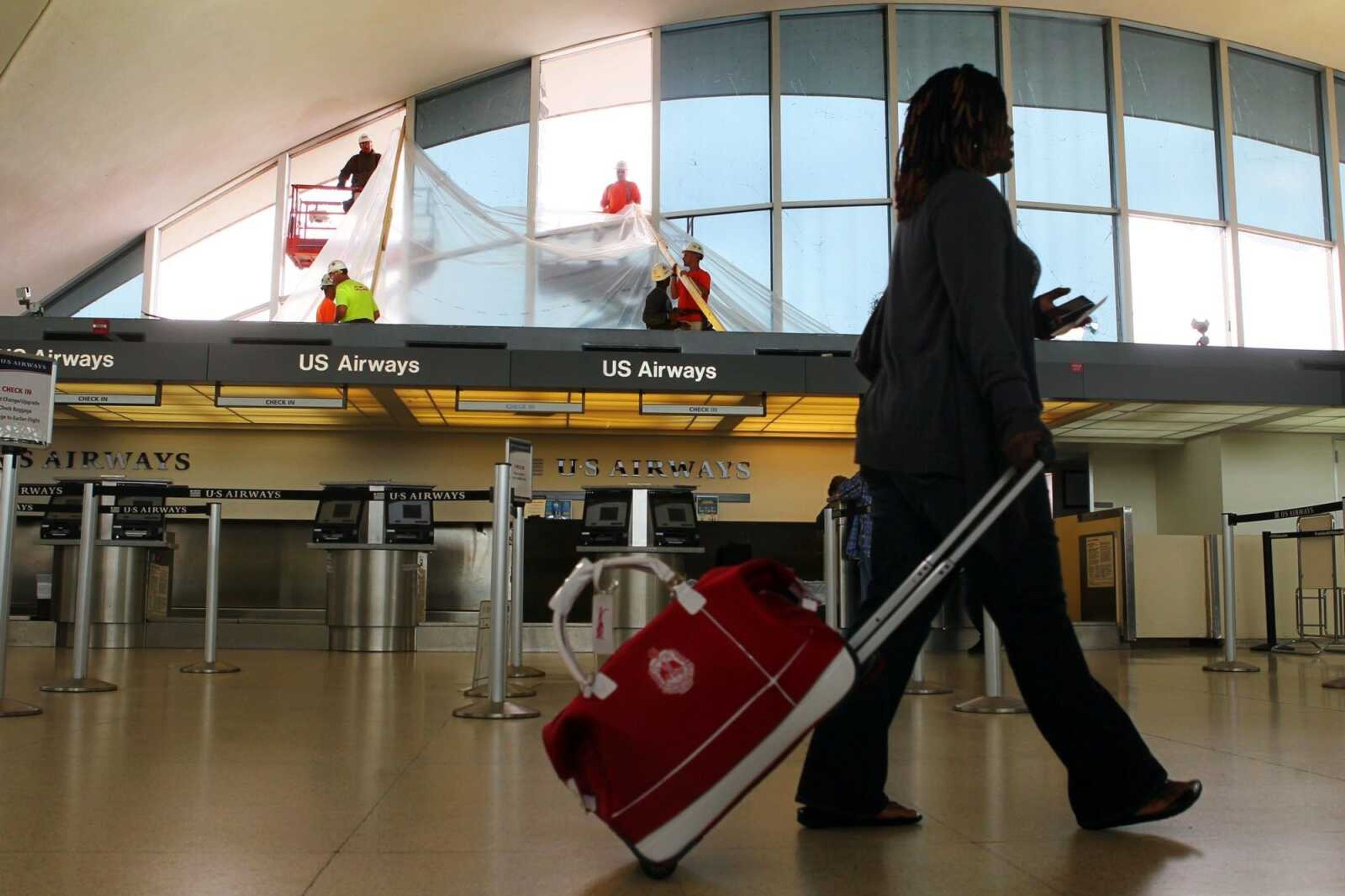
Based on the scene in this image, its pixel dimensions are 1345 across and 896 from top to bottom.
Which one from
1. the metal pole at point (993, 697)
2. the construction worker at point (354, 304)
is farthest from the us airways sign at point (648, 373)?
the metal pole at point (993, 697)

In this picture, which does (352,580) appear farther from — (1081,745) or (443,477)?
(1081,745)

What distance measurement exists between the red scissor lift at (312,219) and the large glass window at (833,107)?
6.69 m

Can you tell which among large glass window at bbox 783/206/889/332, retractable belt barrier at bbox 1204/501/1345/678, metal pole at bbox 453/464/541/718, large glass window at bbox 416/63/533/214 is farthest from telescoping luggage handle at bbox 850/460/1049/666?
large glass window at bbox 416/63/533/214

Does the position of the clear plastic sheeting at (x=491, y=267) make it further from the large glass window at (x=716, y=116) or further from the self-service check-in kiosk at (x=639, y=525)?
the self-service check-in kiosk at (x=639, y=525)

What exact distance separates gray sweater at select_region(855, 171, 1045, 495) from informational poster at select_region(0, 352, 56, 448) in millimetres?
4220

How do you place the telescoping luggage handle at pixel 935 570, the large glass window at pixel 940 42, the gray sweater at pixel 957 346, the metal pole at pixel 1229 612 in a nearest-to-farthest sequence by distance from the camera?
the telescoping luggage handle at pixel 935 570 → the gray sweater at pixel 957 346 → the metal pole at pixel 1229 612 → the large glass window at pixel 940 42

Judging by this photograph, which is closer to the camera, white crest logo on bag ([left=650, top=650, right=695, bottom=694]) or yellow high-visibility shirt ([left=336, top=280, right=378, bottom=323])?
white crest logo on bag ([left=650, top=650, right=695, bottom=694])

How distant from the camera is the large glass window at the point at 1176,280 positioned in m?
17.3

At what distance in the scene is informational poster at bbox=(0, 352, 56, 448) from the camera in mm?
5422

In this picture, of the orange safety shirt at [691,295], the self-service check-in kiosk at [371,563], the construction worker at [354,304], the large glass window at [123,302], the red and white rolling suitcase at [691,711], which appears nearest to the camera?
the red and white rolling suitcase at [691,711]

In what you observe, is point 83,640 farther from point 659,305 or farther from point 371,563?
point 659,305

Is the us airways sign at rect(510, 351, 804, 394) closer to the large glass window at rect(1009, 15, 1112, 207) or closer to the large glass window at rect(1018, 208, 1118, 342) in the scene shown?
the large glass window at rect(1018, 208, 1118, 342)

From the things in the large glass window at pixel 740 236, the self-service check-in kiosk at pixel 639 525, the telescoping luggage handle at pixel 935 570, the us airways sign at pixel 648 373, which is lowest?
the telescoping luggage handle at pixel 935 570

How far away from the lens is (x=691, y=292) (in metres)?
14.1
